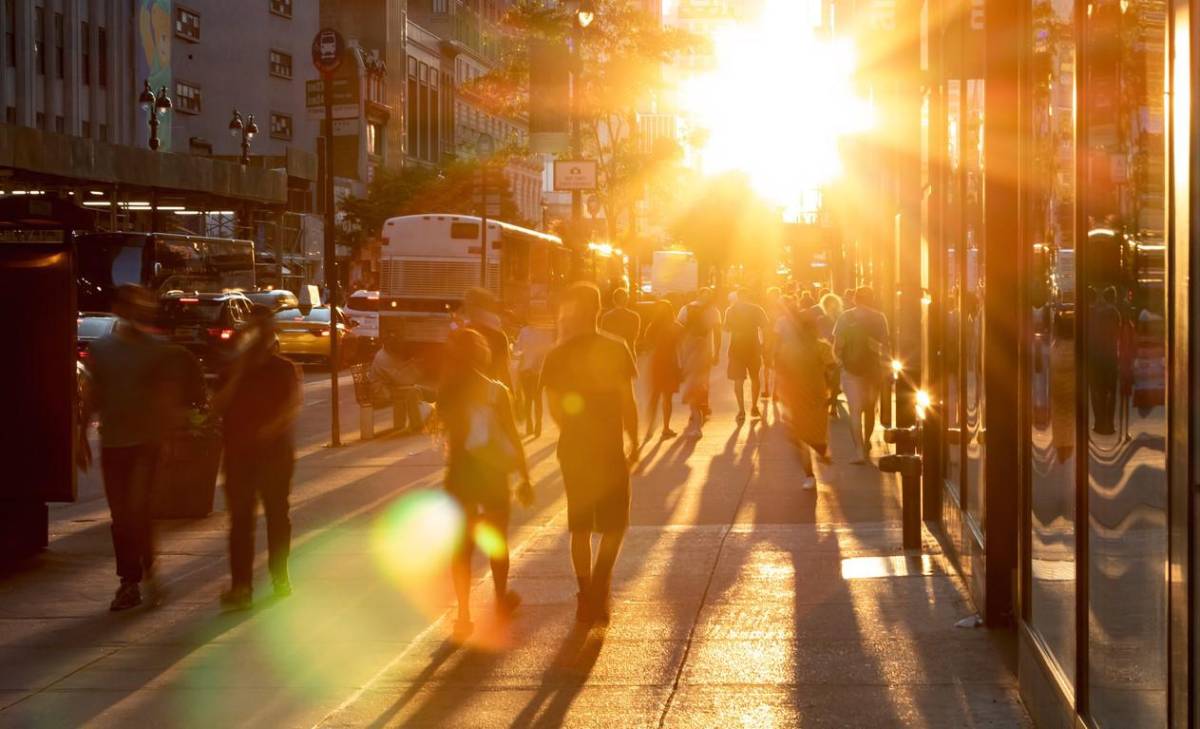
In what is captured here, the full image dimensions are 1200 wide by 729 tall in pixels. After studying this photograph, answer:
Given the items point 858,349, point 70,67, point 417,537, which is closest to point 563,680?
point 417,537

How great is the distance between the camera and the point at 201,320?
3625cm

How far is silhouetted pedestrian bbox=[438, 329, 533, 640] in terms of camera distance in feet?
31.0

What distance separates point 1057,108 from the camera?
6246 millimetres

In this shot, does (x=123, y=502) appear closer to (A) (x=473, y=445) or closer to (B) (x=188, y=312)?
(A) (x=473, y=445)

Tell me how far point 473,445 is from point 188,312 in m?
27.9

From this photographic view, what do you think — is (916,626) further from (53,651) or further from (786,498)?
(786,498)

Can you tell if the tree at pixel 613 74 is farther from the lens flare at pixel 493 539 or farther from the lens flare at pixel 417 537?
the lens flare at pixel 493 539

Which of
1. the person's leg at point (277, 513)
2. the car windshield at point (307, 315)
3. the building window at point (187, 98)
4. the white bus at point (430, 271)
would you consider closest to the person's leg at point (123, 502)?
the person's leg at point (277, 513)

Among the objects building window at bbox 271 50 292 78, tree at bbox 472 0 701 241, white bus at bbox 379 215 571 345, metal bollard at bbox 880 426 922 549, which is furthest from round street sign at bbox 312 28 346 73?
building window at bbox 271 50 292 78

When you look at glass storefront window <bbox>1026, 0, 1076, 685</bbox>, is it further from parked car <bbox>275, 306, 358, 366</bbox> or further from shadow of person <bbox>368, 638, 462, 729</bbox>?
parked car <bbox>275, 306, 358, 366</bbox>

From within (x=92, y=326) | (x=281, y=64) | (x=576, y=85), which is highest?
(x=281, y=64)

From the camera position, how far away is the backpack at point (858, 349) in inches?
734

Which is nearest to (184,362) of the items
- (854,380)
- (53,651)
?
(53,651)

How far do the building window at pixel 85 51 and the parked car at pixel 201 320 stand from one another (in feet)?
93.6
